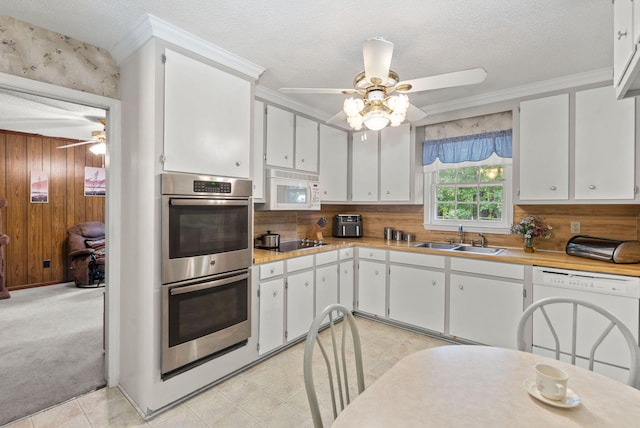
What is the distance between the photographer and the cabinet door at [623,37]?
42.4 inches

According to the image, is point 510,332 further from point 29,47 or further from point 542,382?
Result: point 29,47

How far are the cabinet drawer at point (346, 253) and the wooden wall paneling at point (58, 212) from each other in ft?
16.3

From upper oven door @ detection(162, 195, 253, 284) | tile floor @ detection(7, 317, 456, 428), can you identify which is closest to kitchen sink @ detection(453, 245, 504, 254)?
tile floor @ detection(7, 317, 456, 428)

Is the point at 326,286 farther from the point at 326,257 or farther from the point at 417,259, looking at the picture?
the point at 417,259

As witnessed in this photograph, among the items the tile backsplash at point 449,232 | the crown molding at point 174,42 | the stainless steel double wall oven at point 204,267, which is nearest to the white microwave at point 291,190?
the tile backsplash at point 449,232

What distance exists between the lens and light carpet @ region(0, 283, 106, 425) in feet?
7.36

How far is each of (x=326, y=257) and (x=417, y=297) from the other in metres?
1.02

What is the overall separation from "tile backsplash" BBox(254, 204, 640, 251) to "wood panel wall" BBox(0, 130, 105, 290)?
4.23 m

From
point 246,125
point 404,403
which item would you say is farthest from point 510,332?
point 246,125

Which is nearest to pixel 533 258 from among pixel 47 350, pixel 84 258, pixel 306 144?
pixel 306 144

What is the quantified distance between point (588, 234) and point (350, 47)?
2.68 m

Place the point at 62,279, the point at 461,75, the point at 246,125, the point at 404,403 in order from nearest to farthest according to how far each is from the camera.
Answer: the point at 404,403, the point at 461,75, the point at 246,125, the point at 62,279

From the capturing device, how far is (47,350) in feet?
9.66

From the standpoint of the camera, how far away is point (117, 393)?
2.28m
